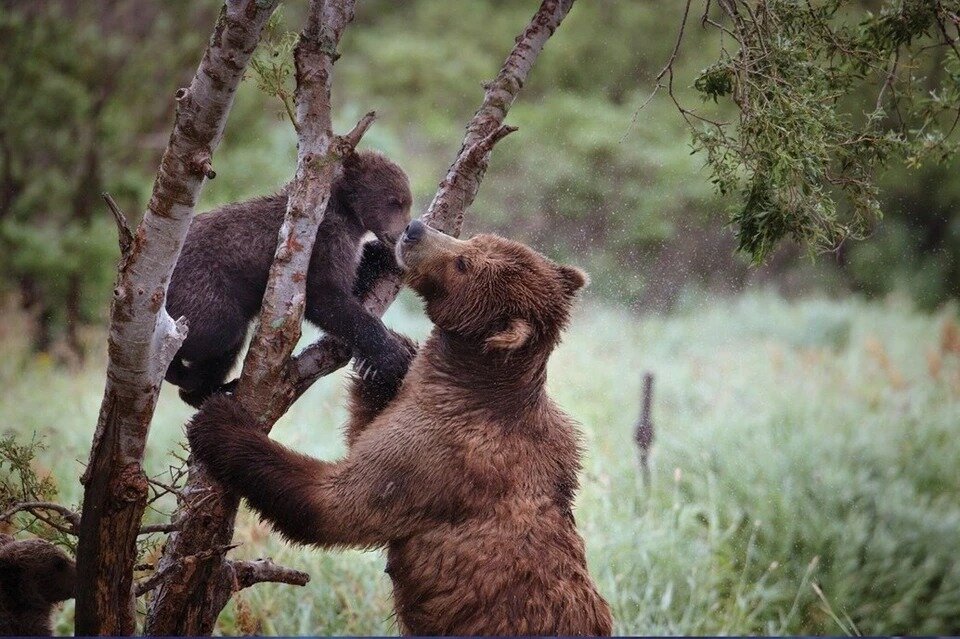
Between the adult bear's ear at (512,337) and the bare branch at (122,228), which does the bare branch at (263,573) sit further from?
the bare branch at (122,228)

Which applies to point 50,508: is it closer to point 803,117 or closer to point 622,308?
point 803,117

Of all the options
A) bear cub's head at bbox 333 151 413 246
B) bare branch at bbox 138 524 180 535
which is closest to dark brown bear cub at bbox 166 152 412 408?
bear cub's head at bbox 333 151 413 246

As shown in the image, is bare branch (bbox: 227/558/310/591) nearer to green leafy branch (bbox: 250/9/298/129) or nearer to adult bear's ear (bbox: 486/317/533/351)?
adult bear's ear (bbox: 486/317/533/351)

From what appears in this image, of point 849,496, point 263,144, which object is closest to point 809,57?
point 849,496

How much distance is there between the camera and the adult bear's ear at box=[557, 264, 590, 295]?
9.97 feet

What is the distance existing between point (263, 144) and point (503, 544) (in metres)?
6.87

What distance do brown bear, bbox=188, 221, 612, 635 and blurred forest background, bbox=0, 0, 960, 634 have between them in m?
1.54

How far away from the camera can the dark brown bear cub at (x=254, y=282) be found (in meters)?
3.13

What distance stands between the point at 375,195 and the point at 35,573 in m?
1.57

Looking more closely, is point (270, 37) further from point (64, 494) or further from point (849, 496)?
point (849, 496)

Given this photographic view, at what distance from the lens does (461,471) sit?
111 inches

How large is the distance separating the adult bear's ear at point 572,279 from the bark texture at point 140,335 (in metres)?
1.07

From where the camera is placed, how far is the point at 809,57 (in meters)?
3.38

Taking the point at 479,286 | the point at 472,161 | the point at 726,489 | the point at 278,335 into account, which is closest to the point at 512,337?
the point at 479,286
